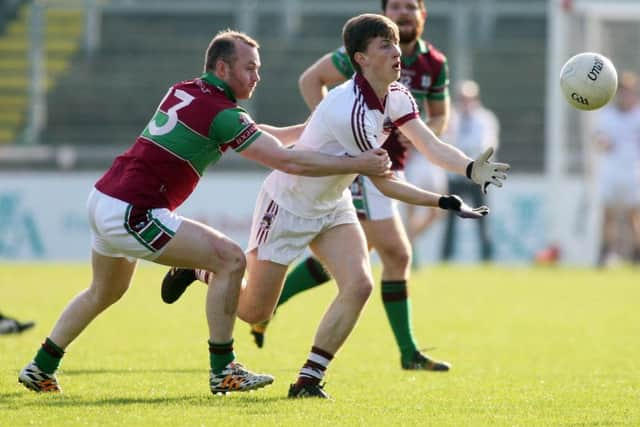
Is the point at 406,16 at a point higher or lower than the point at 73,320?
higher

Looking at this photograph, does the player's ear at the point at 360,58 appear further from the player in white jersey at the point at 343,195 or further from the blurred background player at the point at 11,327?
the blurred background player at the point at 11,327

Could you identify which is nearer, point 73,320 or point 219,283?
point 219,283

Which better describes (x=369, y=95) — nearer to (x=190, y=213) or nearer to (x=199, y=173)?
(x=199, y=173)

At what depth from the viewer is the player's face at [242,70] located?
661 centimetres

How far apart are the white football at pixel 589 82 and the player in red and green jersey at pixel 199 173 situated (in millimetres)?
1330

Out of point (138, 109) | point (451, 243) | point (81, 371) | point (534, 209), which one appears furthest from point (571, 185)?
point (81, 371)

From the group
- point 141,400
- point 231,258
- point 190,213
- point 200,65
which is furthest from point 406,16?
point 200,65

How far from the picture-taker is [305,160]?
646cm

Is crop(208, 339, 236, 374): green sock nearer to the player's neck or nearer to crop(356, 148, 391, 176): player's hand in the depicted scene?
crop(356, 148, 391, 176): player's hand

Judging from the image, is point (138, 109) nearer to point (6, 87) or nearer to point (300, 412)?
point (6, 87)

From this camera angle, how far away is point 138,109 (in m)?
25.4

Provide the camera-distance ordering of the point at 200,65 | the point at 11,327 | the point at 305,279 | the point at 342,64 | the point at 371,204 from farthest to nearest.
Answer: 1. the point at 200,65
2. the point at 11,327
3. the point at 305,279
4. the point at 342,64
5. the point at 371,204

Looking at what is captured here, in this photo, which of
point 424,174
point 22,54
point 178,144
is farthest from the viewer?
point 22,54

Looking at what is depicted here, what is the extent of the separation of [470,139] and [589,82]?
12.3m
